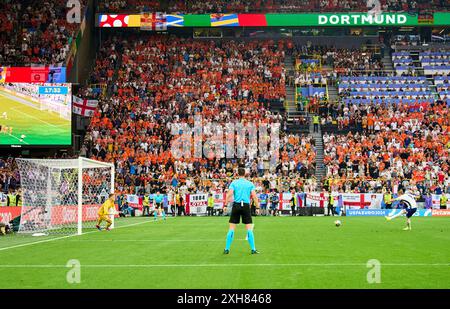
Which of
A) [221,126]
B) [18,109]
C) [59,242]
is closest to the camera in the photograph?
[59,242]

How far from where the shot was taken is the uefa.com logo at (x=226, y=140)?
45281 mm

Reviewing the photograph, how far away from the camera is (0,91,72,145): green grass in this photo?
39594mm

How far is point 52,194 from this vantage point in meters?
27.1

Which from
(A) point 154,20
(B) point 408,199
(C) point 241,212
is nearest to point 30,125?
(A) point 154,20

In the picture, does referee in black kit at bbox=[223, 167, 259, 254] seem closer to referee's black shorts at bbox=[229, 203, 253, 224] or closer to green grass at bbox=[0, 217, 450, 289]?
referee's black shorts at bbox=[229, 203, 253, 224]

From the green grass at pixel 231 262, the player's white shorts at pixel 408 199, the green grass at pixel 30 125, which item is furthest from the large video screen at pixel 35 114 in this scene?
the player's white shorts at pixel 408 199

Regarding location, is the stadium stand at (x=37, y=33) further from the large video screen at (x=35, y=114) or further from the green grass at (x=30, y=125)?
the green grass at (x=30, y=125)

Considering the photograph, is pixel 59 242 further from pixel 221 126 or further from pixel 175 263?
pixel 221 126

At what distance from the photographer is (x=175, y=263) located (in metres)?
13.4

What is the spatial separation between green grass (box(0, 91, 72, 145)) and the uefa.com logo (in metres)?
9.15

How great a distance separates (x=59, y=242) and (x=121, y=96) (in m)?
33.6

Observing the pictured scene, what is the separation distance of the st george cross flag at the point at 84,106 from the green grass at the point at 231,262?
28186mm

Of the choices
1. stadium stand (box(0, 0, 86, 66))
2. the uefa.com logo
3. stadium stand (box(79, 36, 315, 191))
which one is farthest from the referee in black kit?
stadium stand (box(0, 0, 86, 66))
